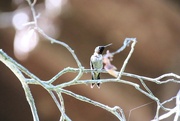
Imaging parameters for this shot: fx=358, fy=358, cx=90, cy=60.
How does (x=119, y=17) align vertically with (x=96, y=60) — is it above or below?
above

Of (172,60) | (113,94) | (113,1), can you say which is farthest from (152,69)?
(113,1)

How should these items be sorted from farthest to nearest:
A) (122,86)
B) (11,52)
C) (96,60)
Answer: (122,86)
(11,52)
(96,60)

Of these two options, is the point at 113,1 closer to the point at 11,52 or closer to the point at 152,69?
the point at 152,69

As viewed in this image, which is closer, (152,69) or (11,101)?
(152,69)

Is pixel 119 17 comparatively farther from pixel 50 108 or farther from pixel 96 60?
pixel 50 108

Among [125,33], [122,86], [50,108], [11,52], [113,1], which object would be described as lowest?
[50,108]

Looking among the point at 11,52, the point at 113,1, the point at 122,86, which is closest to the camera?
the point at 113,1

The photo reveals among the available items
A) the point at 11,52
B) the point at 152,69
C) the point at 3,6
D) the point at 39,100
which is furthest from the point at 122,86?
the point at 3,6
